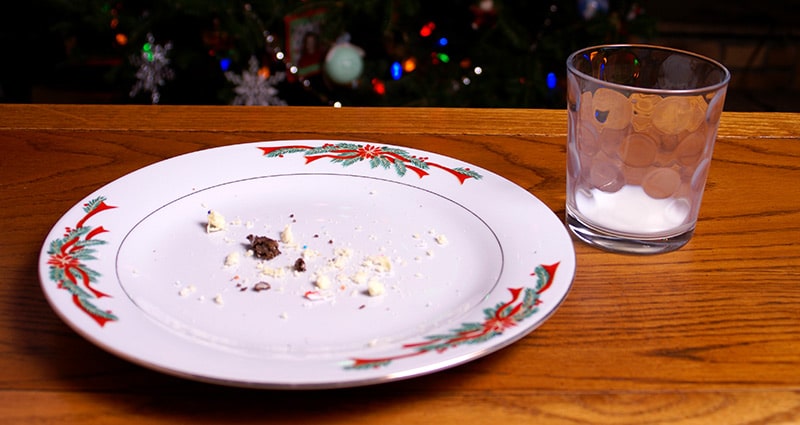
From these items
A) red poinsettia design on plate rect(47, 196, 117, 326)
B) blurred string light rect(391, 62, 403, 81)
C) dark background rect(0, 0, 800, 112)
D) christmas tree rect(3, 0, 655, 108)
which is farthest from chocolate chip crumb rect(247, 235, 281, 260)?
dark background rect(0, 0, 800, 112)

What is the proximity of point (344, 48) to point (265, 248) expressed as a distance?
Result: 3.87 ft

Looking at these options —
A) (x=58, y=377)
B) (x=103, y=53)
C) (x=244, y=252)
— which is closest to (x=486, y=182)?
(x=244, y=252)

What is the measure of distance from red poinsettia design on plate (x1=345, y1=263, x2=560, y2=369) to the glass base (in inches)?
4.2

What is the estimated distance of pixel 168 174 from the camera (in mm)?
744

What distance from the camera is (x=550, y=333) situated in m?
0.57

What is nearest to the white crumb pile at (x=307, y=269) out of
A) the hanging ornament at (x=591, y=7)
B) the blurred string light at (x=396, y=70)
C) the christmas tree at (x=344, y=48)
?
the christmas tree at (x=344, y=48)

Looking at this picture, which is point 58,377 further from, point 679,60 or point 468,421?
point 679,60


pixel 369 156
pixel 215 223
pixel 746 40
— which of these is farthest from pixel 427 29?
pixel 746 40

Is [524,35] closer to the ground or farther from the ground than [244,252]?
closer to the ground

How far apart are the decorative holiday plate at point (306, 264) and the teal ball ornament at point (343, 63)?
0.97m

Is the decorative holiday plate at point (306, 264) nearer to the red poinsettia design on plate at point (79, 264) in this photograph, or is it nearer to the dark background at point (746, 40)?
the red poinsettia design on plate at point (79, 264)

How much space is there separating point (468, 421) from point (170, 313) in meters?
0.23

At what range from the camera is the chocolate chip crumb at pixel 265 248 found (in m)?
0.64

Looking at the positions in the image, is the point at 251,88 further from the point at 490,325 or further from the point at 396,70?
the point at 490,325
